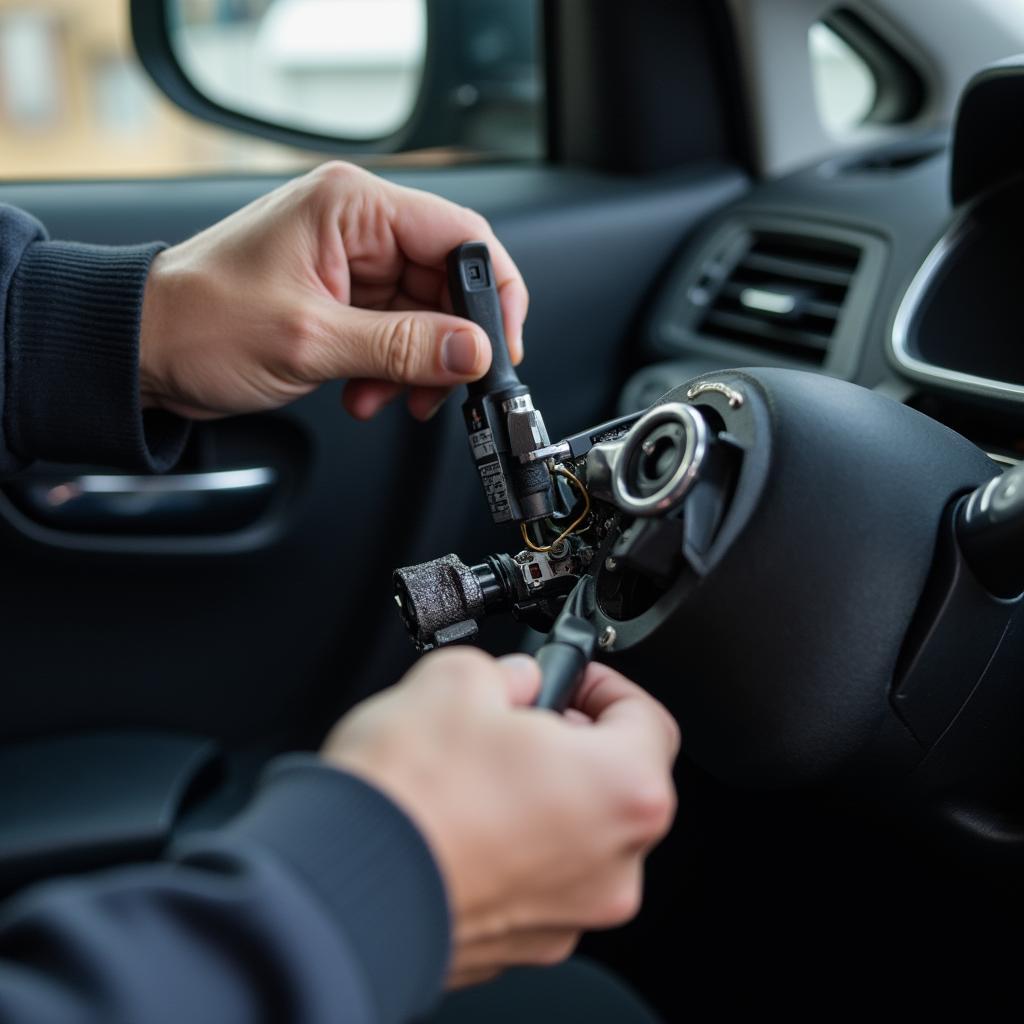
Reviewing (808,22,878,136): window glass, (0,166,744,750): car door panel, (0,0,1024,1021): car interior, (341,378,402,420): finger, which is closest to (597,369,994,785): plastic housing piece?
(0,0,1024,1021): car interior

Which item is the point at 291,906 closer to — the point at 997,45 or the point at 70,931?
the point at 70,931

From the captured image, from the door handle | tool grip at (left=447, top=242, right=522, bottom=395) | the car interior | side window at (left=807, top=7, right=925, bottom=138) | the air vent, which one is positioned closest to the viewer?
the car interior

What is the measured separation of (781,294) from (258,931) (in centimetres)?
114

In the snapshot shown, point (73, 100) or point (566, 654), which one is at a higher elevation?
point (566, 654)

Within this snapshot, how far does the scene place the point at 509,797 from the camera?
54 cm

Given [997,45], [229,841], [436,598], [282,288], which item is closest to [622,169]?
[997,45]

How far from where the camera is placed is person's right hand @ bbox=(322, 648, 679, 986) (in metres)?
0.54

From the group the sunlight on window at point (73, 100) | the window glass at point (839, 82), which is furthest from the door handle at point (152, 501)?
the sunlight on window at point (73, 100)

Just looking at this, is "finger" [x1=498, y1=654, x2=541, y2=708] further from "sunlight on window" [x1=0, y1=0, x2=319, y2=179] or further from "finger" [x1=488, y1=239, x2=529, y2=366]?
"sunlight on window" [x1=0, y1=0, x2=319, y2=179]

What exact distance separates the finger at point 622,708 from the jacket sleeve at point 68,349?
0.55 metres

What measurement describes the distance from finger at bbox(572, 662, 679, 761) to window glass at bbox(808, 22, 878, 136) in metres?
1.40

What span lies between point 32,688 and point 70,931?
46.9 inches

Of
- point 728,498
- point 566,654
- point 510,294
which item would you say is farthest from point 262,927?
point 510,294

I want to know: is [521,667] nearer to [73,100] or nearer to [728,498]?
[728,498]
